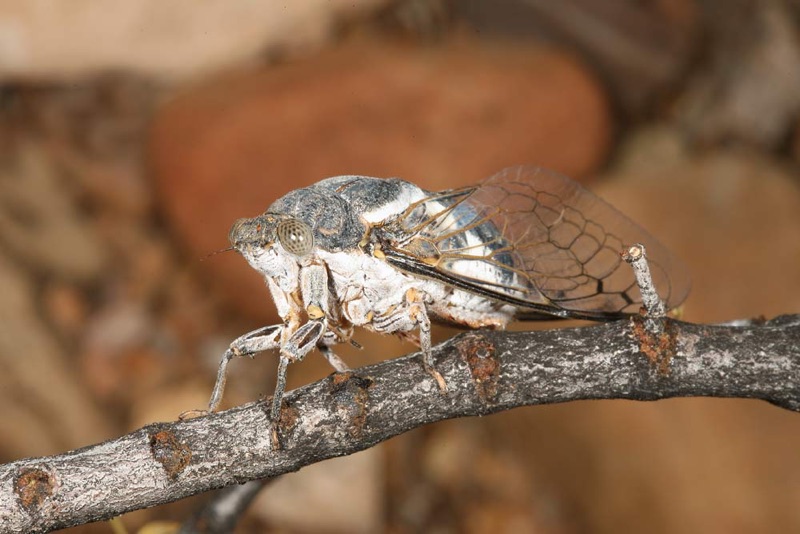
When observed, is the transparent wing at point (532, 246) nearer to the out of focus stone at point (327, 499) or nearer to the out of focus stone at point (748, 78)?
the out of focus stone at point (327, 499)

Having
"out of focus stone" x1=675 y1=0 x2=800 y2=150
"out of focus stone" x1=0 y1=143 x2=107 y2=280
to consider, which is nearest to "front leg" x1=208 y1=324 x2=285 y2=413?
"out of focus stone" x1=0 y1=143 x2=107 y2=280

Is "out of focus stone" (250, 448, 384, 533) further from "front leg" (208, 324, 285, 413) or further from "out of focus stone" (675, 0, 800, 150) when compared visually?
"out of focus stone" (675, 0, 800, 150)

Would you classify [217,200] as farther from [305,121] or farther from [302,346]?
[302,346]

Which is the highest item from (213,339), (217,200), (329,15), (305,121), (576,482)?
(329,15)

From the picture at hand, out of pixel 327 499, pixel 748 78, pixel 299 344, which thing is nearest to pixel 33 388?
pixel 327 499

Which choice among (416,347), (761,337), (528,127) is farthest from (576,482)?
(761,337)
